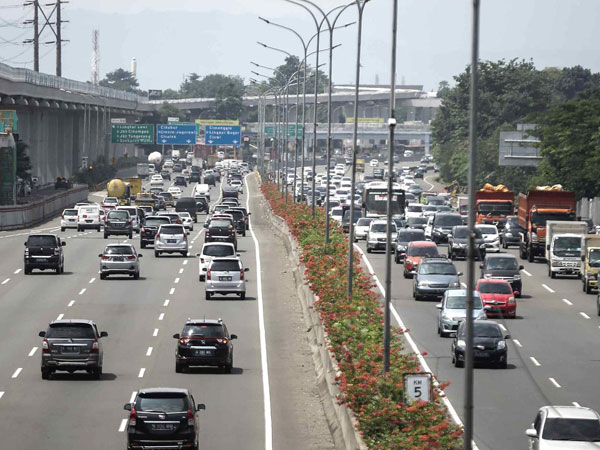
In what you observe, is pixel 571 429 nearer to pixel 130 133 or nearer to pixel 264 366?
pixel 264 366

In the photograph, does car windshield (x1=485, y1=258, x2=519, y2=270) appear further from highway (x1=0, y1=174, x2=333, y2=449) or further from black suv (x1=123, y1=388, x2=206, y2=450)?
black suv (x1=123, y1=388, x2=206, y2=450)

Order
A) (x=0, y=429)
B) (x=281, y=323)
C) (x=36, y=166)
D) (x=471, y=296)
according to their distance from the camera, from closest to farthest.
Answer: (x=471, y=296), (x=0, y=429), (x=281, y=323), (x=36, y=166)

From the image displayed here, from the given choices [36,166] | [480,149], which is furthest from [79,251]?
[480,149]

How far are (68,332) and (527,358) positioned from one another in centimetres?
1355

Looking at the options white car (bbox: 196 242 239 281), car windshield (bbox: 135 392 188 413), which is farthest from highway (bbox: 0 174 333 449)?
car windshield (bbox: 135 392 188 413)

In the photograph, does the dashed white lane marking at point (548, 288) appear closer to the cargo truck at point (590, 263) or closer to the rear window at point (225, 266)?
the cargo truck at point (590, 263)

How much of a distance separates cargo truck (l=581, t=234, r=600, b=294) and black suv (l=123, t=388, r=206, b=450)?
34.8m

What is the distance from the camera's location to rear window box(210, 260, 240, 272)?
5375 cm

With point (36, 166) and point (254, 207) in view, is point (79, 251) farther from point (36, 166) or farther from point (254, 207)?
point (36, 166)

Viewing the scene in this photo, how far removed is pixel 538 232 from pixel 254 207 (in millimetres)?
59476

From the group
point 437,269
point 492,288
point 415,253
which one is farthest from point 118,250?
point 492,288

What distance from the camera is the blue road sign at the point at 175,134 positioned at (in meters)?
172

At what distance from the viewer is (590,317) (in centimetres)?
5094

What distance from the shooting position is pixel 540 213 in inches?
2813
